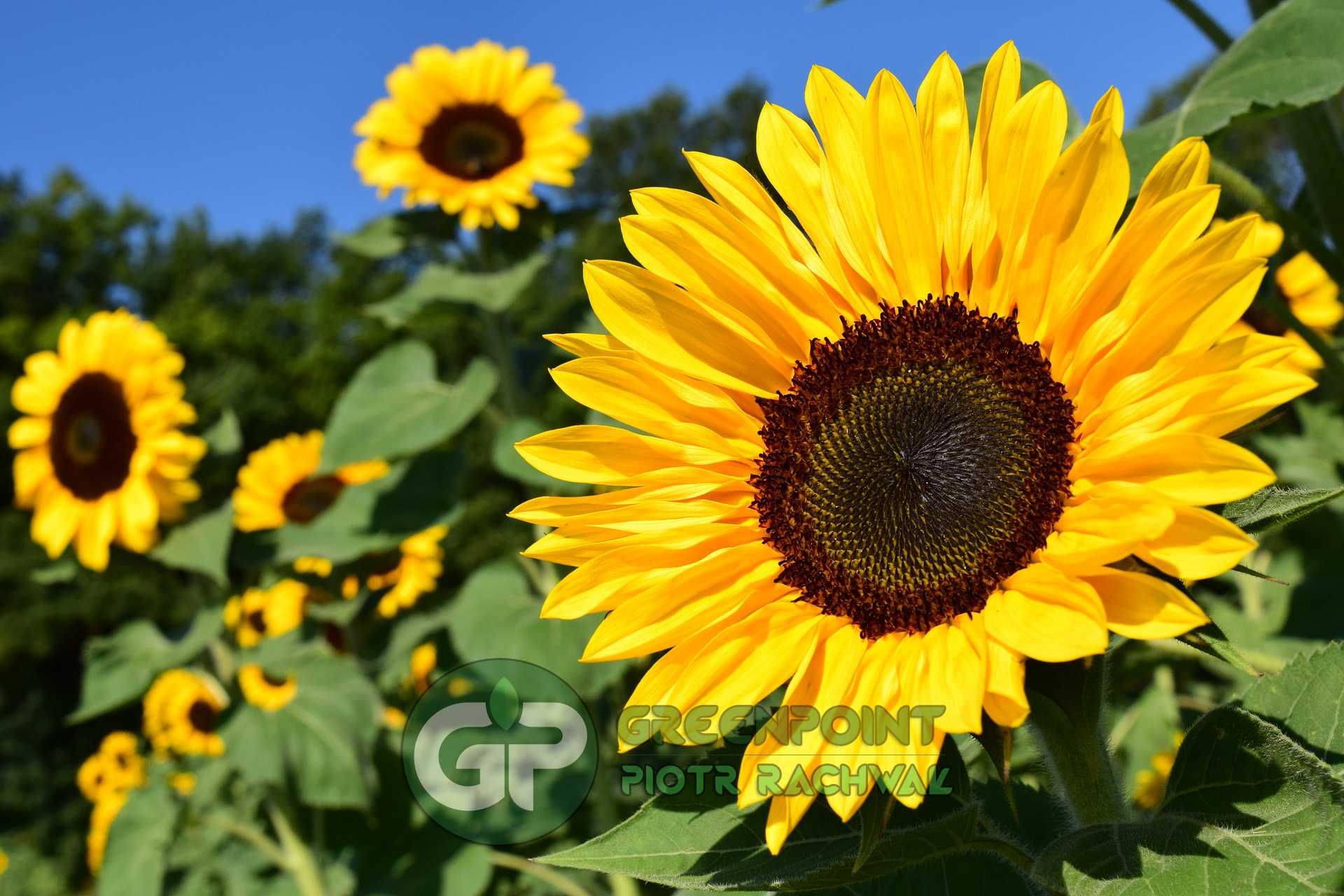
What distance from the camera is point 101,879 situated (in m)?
4.00

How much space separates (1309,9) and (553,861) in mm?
1682

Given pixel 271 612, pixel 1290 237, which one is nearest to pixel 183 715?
pixel 271 612

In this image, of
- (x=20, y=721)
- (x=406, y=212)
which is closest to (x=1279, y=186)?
(x=406, y=212)

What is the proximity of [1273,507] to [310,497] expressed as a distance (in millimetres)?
4228

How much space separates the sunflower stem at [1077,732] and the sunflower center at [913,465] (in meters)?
Result: 0.12

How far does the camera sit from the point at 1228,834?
39.5 inches

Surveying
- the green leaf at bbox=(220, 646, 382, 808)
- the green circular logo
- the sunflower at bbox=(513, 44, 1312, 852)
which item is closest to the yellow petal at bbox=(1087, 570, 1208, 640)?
the sunflower at bbox=(513, 44, 1312, 852)

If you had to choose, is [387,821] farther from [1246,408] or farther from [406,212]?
[1246,408]

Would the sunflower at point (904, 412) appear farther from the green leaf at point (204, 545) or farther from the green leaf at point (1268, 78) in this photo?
the green leaf at point (204, 545)

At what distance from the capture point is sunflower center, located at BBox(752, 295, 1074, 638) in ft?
3.82

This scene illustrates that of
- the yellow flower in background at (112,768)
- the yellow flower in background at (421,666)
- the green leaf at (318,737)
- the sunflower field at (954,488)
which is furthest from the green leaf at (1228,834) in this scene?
the yellow flower in background at (112,768)

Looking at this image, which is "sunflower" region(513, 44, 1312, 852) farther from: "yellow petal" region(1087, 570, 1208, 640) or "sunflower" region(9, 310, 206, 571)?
"sunflower" region(9, 310, 206, 571)

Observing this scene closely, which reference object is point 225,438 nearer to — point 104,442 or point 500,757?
point 104,442

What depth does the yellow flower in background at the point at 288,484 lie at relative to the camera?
15.0 feet
